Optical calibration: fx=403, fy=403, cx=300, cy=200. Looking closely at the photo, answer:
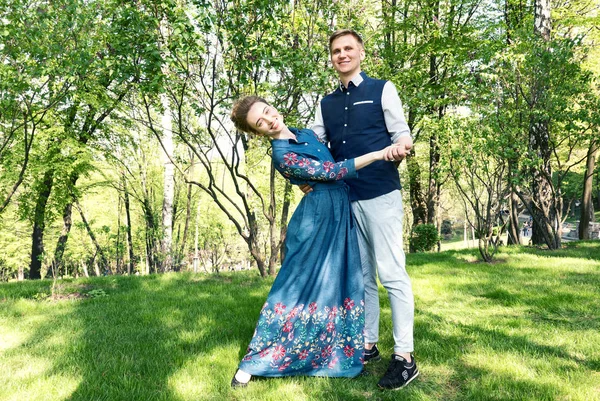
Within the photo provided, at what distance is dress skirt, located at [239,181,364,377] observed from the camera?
2.85 meters

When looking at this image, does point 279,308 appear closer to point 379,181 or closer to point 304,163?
point 304,163

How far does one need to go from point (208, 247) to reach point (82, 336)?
34.8m

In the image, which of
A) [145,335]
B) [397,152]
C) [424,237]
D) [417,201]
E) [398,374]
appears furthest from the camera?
[417,201]

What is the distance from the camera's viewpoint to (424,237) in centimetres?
1372

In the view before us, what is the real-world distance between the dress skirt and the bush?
37.4 feet

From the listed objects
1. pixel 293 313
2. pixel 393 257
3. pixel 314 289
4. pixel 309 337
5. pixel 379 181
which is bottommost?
pixel 309 337

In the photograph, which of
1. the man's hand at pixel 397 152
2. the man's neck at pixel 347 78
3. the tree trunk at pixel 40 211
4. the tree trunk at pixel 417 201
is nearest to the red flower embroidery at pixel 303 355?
the man's hand at pixel 397 152

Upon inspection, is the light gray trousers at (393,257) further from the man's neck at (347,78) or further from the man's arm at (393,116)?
the man's neck at (347,78)

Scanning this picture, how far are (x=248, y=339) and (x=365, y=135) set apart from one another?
2120mm

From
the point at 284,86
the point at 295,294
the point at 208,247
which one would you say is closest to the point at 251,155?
the point at 284,86

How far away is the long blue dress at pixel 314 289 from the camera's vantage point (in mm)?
2834

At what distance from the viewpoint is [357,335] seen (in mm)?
2920

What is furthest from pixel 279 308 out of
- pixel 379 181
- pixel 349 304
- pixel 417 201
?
pixel 417 201

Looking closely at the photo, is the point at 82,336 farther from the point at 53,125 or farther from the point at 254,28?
the point at 53,125
